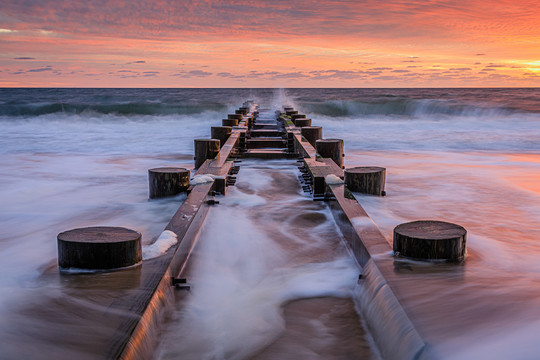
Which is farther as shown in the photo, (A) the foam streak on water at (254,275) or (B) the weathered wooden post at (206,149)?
(B) the weathered wooden post at (206,149)

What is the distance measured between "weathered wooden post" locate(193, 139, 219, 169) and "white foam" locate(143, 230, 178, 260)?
3.48 meters

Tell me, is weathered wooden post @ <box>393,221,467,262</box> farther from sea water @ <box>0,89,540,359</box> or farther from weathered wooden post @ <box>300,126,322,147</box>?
weathered wooden post @ <box>300,126,322,147</box>

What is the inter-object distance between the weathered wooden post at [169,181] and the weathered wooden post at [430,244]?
7.98 ft

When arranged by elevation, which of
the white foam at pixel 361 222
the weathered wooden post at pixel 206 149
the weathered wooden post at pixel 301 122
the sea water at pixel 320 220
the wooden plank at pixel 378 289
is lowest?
the sea water at pixel 320 220

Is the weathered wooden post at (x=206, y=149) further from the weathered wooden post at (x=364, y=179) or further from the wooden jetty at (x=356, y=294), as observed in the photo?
the weathered wooden post at (x=364, y=179)

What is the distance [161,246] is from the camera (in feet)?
9.43

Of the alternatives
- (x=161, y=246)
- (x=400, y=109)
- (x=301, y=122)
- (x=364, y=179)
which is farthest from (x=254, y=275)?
(x=400, y=109)

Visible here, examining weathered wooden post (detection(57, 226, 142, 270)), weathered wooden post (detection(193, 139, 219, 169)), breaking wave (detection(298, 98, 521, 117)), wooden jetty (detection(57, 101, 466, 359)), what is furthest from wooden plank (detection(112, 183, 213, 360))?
breaking wave (detection(298, 98, 521, 117))

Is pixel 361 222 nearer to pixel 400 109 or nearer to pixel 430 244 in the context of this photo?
pixel 430 244

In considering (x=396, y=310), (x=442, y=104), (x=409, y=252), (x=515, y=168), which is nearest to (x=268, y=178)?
(x=409, y=252)

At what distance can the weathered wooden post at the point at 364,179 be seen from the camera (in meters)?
4.61

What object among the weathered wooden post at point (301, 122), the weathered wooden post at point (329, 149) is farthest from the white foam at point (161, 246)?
the weathered wooden post at point (301, 122)

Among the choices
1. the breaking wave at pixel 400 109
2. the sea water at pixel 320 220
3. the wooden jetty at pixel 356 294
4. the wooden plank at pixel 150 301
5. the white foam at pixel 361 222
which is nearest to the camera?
the wooden plank at pixel 150 301

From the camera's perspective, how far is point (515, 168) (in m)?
9.08
